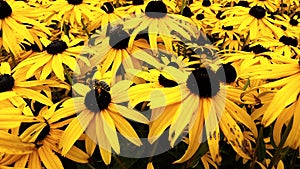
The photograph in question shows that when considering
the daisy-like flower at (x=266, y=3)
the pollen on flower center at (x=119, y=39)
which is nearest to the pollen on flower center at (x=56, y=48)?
the pollen on flower center at (x=119, y=39)

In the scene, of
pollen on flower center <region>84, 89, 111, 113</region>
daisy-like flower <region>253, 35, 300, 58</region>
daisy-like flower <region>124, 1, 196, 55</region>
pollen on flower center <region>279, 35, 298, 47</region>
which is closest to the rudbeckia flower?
pollen on flower center <region>84, 89, 111, 113</region>

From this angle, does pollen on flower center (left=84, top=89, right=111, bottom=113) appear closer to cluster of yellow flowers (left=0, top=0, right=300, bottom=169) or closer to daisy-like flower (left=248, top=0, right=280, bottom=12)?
cluster of yellow flowers (left=0, top=0, right=300, bottom=169)

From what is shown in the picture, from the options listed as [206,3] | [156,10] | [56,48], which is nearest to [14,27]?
[56,48]

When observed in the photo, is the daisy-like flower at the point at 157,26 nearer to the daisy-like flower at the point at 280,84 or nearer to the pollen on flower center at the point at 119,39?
the pollen on flower center at the point at 119,39

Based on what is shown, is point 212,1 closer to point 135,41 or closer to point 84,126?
point 135,41

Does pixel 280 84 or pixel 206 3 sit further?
pixel 206 3

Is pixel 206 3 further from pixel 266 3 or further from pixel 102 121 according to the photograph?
pixel 102 121

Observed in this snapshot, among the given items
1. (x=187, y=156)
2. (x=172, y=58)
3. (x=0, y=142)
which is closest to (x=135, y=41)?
(x=172, y=58)

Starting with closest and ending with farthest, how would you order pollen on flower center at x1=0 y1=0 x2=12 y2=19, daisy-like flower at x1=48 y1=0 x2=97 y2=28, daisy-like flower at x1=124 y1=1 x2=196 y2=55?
daisy-like flower at x1=124 y1=1 x2=196 y2=55
pollen on flower center at x1=0 y1=0 x2=12 y2=19
daisy-like flower at x1=48 y1=0 x2=97 y2=28
